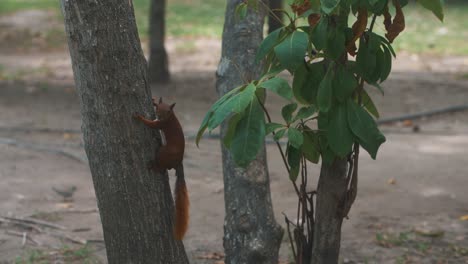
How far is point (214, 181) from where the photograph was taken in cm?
624

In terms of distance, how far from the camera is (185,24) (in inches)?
614

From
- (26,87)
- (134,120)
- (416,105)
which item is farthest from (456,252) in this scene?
(26,87)

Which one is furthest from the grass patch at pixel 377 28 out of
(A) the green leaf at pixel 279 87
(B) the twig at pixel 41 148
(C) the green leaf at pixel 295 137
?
(A) the green leaf at pixel 279 87

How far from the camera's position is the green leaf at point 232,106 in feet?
8.56

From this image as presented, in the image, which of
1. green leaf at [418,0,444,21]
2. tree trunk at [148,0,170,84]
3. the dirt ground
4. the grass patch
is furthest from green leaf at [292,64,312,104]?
the grass patch

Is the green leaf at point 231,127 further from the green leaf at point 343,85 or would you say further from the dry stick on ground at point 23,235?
the dry stick on ground at point 23,235

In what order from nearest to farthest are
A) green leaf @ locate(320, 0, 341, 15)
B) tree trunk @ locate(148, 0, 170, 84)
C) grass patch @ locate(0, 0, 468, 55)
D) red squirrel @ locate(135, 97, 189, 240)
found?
green leaf @ locate(320, 0, 341, 15) < red squirrel @ locate(135, 97, 189, 240) < tree trunk @ locate(148, 0, 170, 84) < grass patch @ locate(0, 0, 468, 55)

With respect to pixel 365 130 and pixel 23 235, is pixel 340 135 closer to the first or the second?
pixel 365 130

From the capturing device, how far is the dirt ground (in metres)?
4.75

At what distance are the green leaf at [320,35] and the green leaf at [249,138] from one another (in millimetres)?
327

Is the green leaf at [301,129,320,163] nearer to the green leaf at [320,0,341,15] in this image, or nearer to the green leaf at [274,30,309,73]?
the green leaf at [274,30,309,73]

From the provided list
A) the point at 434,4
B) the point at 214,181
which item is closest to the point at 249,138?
the point at 434,4

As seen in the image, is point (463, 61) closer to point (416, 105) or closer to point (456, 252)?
point (416, 105)

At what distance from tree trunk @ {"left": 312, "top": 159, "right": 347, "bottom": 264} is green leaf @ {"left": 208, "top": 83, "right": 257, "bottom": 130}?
0.66 m
